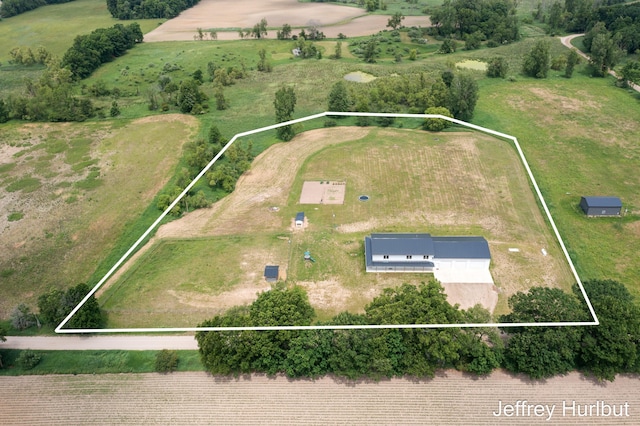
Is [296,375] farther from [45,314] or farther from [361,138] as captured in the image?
[361,138]

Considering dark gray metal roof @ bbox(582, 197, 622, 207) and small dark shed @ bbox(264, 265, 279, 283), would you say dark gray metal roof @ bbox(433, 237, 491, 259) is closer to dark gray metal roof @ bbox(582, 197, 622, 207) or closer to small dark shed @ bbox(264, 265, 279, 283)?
small dark shed @ bbox(264, 265, 279, 283)

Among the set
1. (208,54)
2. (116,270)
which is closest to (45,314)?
(116,270)

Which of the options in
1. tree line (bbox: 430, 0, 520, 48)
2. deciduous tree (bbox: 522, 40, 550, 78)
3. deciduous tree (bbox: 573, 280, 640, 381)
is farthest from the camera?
tree line (bbox: 430, 0, 520, 48)

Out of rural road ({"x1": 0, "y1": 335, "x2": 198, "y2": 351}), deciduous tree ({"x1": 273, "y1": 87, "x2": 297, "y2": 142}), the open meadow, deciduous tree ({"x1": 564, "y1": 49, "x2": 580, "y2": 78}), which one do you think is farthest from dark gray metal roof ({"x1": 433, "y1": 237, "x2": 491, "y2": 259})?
deciduous tree ({"x1": 564, "y1": 49, "x2": 580, "y2": 78})

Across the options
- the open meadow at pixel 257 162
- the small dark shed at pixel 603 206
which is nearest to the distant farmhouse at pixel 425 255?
the open meadow at pixel 257 162

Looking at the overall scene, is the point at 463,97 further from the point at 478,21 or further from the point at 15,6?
the point at 15,6

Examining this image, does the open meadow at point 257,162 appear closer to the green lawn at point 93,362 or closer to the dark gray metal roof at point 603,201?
the dark gray metal roof at point 603,201

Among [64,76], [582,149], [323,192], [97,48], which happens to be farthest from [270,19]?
[582,149]

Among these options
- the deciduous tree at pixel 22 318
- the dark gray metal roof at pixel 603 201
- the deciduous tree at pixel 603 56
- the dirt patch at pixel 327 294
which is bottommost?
the dirt patch at pixel 327 294
